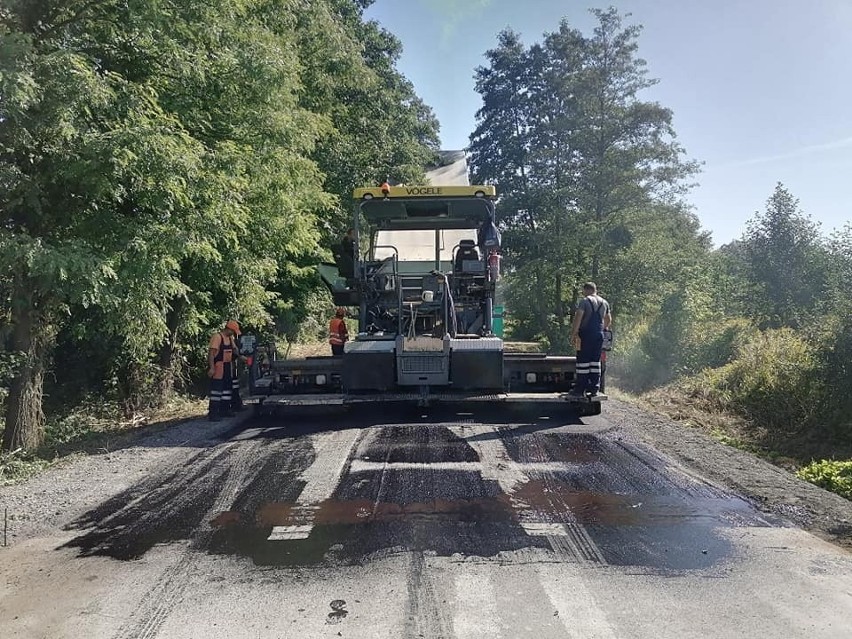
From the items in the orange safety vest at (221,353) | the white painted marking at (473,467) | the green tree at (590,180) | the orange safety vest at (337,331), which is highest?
the green tree at (590,180)

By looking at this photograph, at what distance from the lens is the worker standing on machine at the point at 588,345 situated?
8.95 m

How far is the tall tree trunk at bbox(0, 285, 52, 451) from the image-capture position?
816cm

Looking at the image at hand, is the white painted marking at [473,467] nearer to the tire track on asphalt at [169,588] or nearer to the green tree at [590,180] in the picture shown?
the tire track on asphalt at [169,588]

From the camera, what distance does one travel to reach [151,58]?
27.6 ft

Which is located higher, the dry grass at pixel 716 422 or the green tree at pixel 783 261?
the green tree at pixel 783 261

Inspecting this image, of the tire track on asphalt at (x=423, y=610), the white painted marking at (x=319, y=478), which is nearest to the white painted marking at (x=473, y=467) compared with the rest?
the white painted marking at (x=319, y=478)

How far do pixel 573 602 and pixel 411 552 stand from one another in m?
1.14

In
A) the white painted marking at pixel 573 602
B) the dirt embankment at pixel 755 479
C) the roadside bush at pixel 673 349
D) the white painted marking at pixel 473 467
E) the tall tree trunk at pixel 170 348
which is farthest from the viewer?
the roadside bush at pixel 673 349

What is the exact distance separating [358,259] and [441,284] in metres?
1.35

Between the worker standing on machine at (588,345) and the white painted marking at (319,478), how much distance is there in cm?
304

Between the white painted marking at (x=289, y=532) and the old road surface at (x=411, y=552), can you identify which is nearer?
the old road surface at (x=411, y=552)

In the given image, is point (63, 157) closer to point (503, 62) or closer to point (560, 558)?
point (560, 558)

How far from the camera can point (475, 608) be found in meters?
3.55

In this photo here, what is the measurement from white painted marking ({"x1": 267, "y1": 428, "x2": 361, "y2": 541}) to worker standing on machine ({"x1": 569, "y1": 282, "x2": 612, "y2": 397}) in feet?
9.98
